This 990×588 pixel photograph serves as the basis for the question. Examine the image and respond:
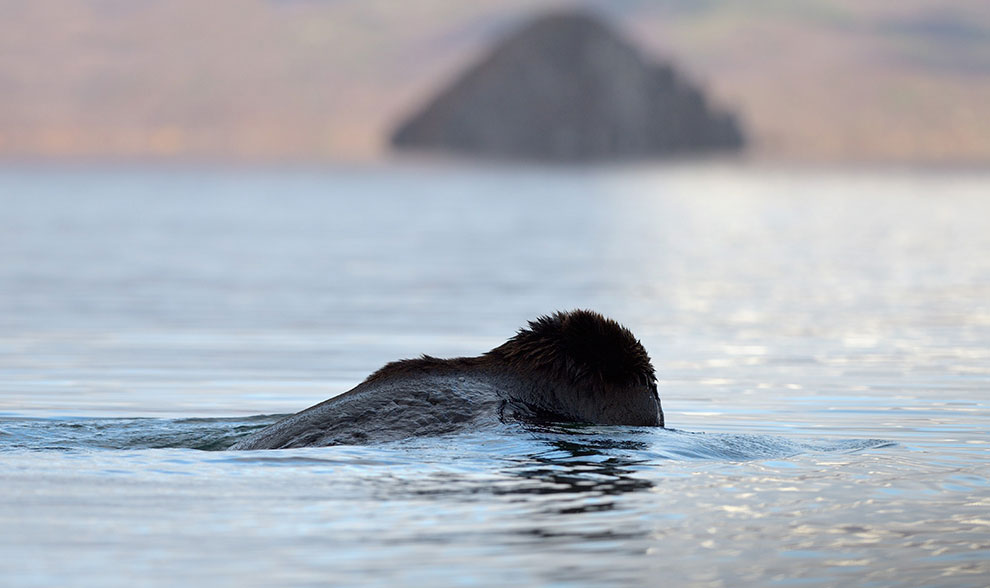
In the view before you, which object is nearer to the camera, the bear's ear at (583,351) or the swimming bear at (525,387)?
the swimming bear at (525,387)

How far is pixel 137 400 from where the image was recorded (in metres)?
13.8

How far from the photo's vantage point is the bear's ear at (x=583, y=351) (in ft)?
32.7

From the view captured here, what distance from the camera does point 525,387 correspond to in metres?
10.0

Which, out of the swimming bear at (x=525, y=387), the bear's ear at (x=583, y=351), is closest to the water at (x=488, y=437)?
the swimming bear at (x=525, y=387)

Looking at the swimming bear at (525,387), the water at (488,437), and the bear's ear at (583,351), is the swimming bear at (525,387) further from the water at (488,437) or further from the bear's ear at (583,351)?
the water at (488,437)

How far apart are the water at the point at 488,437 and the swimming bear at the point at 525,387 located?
0.68ft

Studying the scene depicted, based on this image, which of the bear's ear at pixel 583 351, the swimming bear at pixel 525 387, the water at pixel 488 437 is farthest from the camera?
the bear's ear at pixel 583 351

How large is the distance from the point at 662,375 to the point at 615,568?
349 inches

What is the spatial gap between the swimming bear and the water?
21 centimetres

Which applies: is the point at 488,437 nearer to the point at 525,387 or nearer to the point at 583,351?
the point at 525,387

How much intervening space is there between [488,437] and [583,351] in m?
0.82

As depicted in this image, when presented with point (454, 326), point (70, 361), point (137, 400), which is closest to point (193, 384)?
point (137, 400)

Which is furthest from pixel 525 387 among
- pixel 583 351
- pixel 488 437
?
pixel 488 437

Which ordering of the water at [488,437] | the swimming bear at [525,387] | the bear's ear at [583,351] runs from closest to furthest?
the water at [488,437]
the swimming bear at [525,387]
the bear's ear at [583,351]
